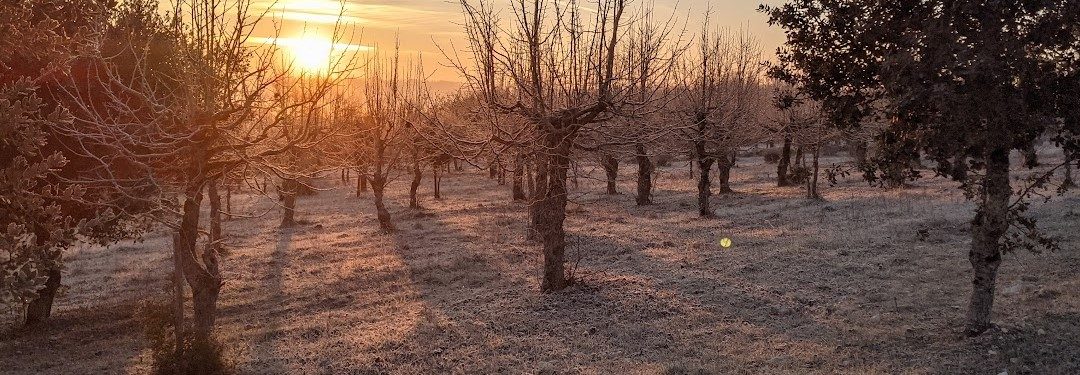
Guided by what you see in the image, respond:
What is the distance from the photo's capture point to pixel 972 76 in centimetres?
825

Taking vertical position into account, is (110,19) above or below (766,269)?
above

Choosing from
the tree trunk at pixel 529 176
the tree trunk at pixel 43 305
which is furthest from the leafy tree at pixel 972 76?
the tree trunk at pixel 43 305

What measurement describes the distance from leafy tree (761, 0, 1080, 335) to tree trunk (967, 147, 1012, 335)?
13 mm

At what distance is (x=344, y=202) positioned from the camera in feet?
Result: 127

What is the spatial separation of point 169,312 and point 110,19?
5844 mm

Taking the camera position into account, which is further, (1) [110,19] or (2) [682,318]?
(1) [110,19]

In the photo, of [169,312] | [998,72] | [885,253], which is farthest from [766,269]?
[169,312]

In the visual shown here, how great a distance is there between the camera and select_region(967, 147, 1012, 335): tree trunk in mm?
9125

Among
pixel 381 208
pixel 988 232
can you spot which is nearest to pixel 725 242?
pixel 988 232

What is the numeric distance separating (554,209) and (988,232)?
6.91m

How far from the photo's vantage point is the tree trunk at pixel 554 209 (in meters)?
13.0

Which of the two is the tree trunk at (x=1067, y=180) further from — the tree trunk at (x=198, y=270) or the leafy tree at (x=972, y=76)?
the tree trunk at (x=198, y=270)

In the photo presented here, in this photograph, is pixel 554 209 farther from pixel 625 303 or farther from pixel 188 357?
pixel 188 357

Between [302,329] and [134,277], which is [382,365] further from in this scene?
[134,277]
